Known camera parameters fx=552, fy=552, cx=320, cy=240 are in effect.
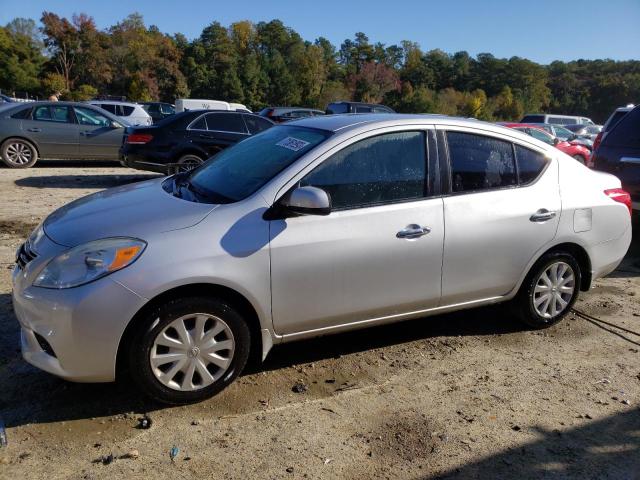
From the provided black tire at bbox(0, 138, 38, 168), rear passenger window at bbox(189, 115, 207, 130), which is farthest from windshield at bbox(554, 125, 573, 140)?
black tire at bbox(0, 138, 38, 168)

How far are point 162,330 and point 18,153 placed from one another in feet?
34.4

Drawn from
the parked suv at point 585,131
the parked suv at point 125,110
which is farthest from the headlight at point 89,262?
the parked suv at point 585,131

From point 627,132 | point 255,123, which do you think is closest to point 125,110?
point 255,123

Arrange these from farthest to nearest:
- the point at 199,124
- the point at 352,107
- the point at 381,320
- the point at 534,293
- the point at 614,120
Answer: the point at 352,107 < the point at 199,124 < the point at 614,120 < the point at 534,293 < the point at 381,320

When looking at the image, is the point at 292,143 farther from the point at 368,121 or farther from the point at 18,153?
the point at 18,153

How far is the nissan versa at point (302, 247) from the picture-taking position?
115 inches

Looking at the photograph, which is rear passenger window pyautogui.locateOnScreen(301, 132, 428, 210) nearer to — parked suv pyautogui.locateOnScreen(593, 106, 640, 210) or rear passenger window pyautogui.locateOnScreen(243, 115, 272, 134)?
parked suv pyautogui.locateOnScreen(593, 106, 640, 210)

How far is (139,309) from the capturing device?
291 cm

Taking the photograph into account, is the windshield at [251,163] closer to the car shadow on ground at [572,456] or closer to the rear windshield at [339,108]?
the car shadow on ground at [572,456]

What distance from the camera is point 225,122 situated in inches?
417

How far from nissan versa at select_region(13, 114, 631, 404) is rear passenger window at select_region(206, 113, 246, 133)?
21.0ft

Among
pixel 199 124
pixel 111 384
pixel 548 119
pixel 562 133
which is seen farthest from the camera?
pixel 548 119

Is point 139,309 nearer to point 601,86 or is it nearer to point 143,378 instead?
point 143,378

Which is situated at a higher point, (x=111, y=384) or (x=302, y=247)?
(x=302, y=247)
